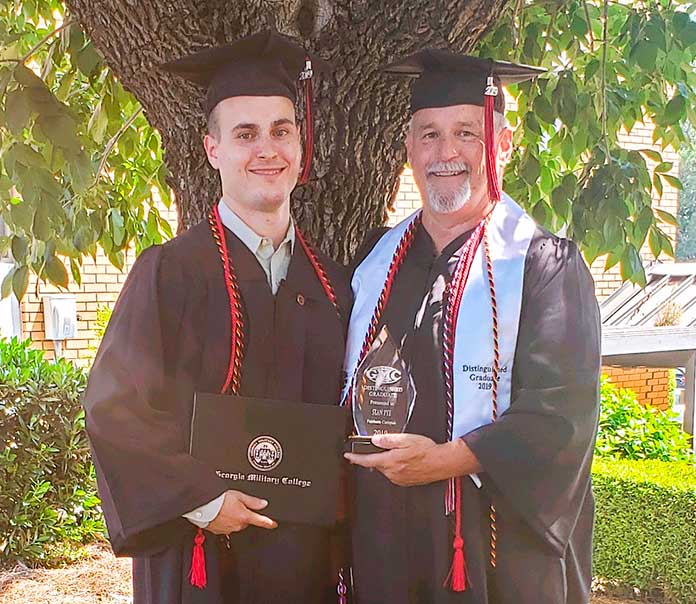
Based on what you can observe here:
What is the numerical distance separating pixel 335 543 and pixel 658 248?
172 cm

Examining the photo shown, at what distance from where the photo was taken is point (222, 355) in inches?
82.9

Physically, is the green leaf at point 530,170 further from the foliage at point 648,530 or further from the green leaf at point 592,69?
the foliage at point 648,530

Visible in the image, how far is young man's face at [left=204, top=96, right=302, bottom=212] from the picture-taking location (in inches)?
83.0

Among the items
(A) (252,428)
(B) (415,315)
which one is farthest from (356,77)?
(A) (252,428)

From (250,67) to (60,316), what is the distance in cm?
588

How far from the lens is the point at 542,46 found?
362 centimetres

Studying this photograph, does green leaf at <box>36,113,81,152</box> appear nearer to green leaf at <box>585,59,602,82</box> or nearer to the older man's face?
the older man's face

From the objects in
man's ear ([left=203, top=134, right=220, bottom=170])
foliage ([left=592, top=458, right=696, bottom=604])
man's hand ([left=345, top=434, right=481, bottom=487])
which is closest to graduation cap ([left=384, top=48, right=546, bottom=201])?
man's ear ([left=203, top=134, right=220, bottom=170])

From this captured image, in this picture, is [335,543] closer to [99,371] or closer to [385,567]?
[385,567]

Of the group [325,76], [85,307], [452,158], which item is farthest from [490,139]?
[85,307]

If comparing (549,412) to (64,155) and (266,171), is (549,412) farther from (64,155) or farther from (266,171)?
(64,155)

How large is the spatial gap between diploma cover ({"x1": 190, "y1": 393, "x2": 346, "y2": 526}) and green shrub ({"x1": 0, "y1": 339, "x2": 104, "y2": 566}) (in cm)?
363

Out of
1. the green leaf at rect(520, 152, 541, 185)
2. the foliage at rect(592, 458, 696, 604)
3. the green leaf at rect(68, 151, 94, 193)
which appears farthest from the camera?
the foliage at rect(592, 458, 696, 604)

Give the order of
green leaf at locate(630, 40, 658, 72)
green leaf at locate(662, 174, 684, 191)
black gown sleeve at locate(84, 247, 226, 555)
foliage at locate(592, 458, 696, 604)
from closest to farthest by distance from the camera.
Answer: black gown sleeve at locate(84, 247, 226, 555)
green leaf at locate(630, 40, 658, 72)
green leaf at locate(662, 174, 684, 191)
foliage at locate(592, 458, 696, 604)
